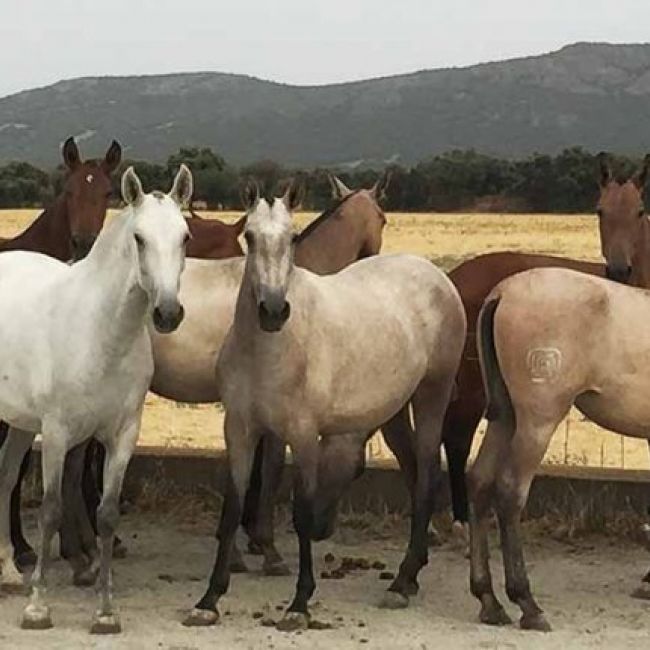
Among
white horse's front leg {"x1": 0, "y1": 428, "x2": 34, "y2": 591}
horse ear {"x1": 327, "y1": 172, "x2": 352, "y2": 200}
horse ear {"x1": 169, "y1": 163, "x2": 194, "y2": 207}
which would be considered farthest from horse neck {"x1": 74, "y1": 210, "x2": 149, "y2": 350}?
horse ear {"x1": 327, "y1": 172, "x2": 352, "y2": 200}

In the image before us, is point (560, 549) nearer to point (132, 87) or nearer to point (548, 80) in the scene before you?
point (548, 80)

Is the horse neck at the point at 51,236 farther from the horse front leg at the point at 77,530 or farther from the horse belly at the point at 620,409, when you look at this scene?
the horse belly at the point at 620,409

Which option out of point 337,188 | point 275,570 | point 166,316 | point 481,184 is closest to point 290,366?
point 166,316

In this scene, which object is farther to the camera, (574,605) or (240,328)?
(574,605)

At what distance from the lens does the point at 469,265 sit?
28.7ft

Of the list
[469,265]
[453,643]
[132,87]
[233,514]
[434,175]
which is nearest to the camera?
[453,643]

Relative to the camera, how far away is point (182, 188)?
20.4ft

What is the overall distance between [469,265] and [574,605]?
9.09 ft

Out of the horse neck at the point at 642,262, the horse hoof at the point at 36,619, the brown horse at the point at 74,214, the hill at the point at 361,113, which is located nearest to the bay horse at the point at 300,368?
the horse hoof at the point at 36,619

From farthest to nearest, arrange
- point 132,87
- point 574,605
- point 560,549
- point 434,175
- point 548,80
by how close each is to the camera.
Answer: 1. point 132,87
2. point 548,80
3. point 434,175
4. point 560,549
5. point 574,605

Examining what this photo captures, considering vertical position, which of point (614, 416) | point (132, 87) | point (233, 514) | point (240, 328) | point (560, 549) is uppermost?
point (132, 87)

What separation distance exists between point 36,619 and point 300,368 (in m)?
1.73

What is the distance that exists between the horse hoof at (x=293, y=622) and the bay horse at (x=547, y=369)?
895mm

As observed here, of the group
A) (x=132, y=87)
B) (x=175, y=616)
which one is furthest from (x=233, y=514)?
(x=132, y=87)
